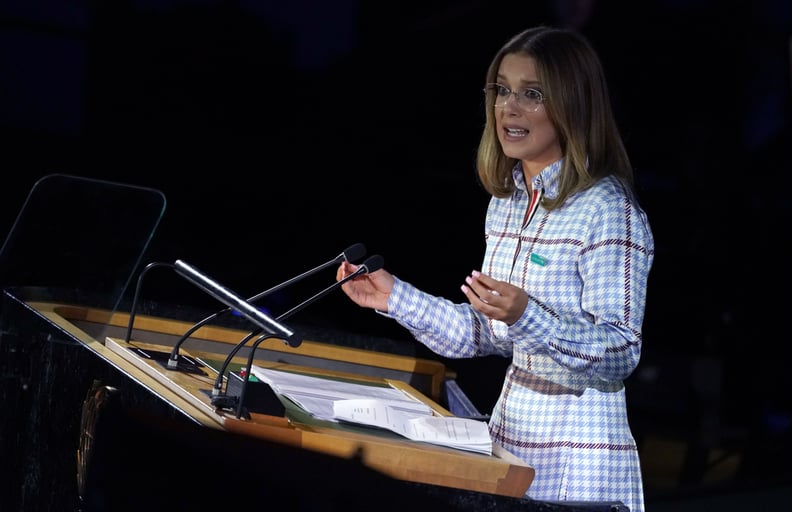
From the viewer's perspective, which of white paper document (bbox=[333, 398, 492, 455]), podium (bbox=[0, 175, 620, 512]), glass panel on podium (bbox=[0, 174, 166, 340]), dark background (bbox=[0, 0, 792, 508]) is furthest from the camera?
dark background (bbox=[0, 0, 792, 508])

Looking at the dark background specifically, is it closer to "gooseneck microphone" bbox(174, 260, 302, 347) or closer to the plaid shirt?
the plaid shirt

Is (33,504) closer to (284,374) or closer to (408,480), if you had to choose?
(284,374)

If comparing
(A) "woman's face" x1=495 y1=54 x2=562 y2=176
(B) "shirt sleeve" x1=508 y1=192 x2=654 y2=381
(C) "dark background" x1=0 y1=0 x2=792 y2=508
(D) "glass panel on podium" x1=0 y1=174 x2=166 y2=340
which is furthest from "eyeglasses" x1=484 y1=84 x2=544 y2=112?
(C) "dark background" x1=0 y1=0 x2=792 y2=508

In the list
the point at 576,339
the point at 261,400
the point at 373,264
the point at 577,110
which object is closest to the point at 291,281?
the point at 373,264

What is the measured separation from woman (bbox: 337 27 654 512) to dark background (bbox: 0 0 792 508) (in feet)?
4.36

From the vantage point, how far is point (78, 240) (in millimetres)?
Result: 2377

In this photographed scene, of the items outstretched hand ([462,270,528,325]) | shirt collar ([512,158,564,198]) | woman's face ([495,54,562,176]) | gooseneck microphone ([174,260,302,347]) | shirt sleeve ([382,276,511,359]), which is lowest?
shirt sleeve ([382,276,511,359])

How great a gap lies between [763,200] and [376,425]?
4965 millimetres

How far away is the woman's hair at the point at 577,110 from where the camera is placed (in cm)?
199

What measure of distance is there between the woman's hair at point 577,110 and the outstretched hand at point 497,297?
14.2 inches

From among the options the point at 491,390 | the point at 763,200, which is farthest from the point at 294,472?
the point at 763,200

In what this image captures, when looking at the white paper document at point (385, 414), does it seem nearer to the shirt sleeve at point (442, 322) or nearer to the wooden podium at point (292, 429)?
the wooden podium at point (292, 429)

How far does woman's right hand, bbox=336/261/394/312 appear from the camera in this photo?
2.05 metres

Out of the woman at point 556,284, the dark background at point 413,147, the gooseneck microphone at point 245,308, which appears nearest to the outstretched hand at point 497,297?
the woman at point 556,284
